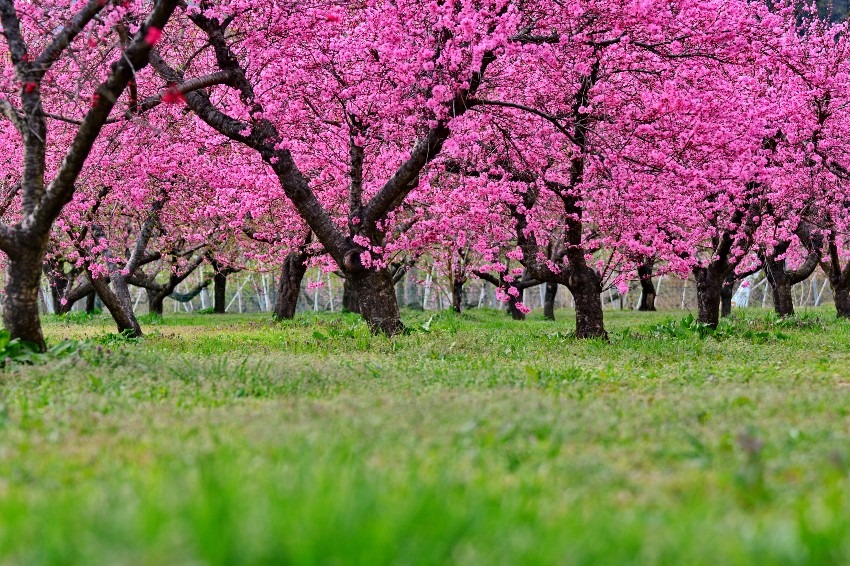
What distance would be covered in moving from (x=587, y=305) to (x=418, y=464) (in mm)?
11687

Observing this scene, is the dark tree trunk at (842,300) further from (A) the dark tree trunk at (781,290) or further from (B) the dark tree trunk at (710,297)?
(B) the dark tree trunk at (710,297)

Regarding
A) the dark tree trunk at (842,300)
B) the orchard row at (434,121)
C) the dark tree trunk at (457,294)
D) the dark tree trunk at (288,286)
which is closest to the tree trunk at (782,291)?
the dark tree trunk at (842,300)

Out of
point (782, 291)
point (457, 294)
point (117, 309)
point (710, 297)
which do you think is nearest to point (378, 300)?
point (117, 309)

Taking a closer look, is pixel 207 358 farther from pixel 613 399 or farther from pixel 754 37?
pixel 754 37

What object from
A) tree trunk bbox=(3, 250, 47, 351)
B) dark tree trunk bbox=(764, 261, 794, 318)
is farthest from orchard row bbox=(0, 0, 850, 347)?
dark tree trunk bbox=(764, 261, 794, 318)

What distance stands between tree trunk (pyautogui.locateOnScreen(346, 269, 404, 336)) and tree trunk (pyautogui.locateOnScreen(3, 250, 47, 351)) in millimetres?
5707

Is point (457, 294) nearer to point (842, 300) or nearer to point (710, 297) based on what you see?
point (842, 300)

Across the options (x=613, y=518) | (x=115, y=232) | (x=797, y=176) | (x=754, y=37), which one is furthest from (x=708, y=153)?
(x=115, y=232)

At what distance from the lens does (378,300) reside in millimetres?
14305

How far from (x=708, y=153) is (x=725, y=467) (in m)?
10.8

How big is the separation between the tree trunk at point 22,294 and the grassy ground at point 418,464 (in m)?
1.07

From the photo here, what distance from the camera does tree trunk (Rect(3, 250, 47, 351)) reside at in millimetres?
9453

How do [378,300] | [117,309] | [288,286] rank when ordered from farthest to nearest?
1. [288,286]
2. [117,309]
3. [378,300]

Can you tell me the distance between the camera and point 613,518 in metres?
3.34
